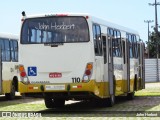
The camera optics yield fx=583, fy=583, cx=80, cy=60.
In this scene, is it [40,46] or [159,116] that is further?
[40,46]

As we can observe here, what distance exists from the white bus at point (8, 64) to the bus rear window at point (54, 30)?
7582 millimetres

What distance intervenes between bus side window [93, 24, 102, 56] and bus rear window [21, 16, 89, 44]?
22.4 inches

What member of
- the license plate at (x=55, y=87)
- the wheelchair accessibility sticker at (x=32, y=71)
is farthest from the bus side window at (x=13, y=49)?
the license plate at (x=55, y=87)

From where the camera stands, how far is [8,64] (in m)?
27.3

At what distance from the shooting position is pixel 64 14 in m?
18.7

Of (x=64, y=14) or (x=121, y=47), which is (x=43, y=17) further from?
(x=121, y=47)

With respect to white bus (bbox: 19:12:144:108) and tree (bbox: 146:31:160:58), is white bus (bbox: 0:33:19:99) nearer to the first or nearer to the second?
white bus (bbox: 19:12:144:108)

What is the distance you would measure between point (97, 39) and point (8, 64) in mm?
8959

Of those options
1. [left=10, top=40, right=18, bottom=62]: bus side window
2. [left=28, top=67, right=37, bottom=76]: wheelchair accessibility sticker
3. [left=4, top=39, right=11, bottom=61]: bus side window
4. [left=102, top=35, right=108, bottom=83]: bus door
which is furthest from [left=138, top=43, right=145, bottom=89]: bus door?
[left=28, top=67, right=37, bottom=76]: wheelchair accessibility sticker

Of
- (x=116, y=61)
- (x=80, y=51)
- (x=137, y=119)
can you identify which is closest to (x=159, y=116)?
(x=137, y=119)

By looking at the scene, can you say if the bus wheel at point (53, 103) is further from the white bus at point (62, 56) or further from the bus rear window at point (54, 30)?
the bus rear window at point (54, 30)

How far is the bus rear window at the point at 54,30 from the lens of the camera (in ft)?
60.8

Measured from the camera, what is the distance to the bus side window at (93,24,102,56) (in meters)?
19.0

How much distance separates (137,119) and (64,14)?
488 centimetres
